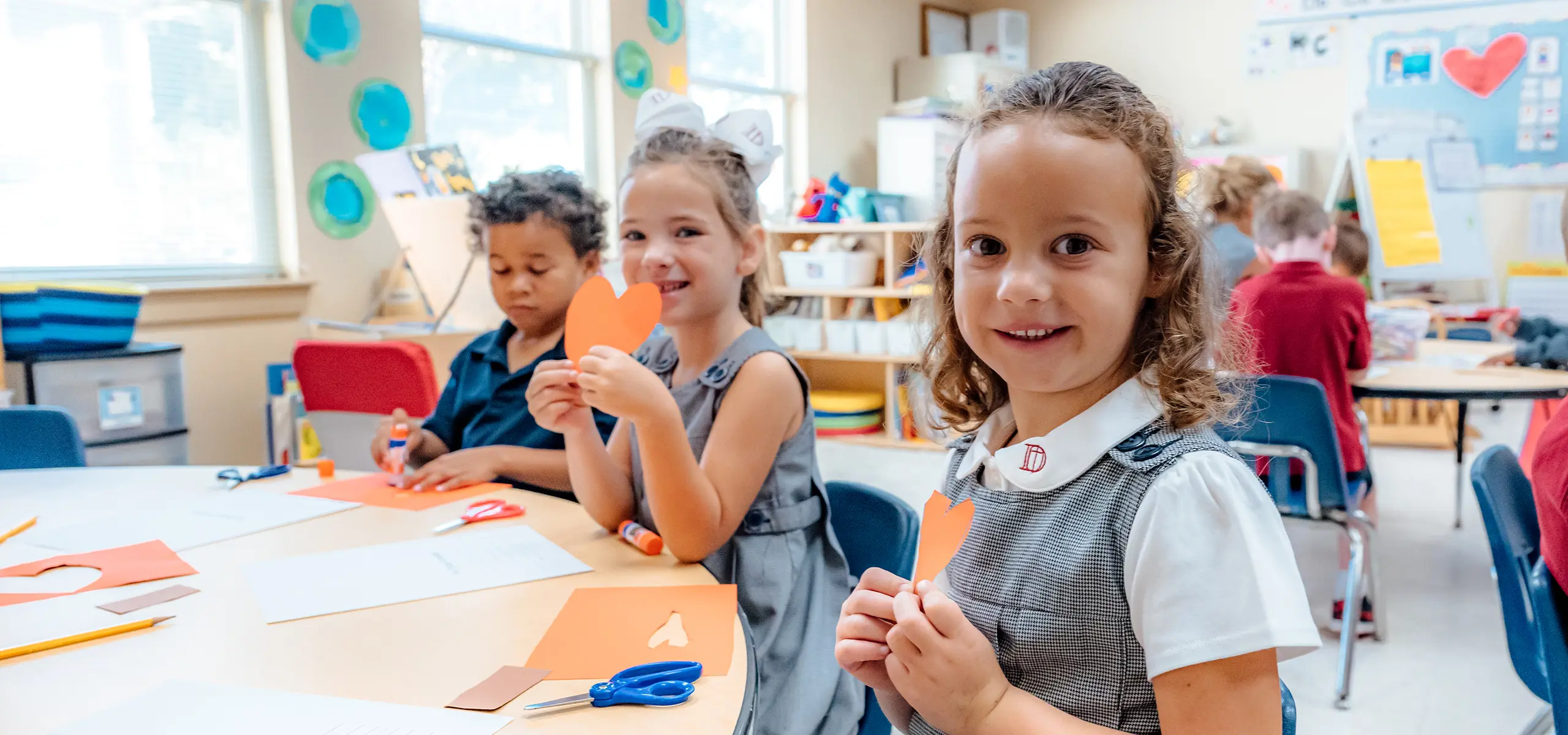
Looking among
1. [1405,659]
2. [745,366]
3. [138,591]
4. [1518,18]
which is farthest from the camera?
[1518,18]

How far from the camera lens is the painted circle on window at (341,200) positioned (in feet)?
12.1

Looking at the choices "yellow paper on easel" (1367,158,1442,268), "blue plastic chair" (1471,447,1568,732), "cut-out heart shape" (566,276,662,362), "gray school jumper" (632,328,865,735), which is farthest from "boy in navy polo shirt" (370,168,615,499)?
"yellow paper on easel" (1367,158,1442,268)

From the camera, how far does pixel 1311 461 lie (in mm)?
2219

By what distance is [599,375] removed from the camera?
1.08 meters

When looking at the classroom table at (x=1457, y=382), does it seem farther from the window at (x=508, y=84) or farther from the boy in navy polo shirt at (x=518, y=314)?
the window at (x=508, y=84)

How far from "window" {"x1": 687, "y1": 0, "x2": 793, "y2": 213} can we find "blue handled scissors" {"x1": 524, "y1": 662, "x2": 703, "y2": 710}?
15.6ft

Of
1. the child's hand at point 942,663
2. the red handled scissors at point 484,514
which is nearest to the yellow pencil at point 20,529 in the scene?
the red handled scissors at point 484,514

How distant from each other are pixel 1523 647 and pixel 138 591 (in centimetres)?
171

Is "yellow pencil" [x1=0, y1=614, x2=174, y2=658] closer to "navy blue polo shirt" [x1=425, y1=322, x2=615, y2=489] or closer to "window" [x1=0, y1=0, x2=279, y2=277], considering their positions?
"navy blue polo shirt" [x1=425, y1=322, x2=615, y2=489]

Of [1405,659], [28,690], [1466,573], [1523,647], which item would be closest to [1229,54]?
[1466,573]

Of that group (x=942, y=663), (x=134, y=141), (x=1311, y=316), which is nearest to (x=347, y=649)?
(x=942, y=663)

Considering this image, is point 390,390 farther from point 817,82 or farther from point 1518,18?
point 1518,18

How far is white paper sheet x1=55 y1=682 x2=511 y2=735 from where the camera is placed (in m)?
0.71

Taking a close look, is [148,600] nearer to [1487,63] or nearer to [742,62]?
[742,62]
